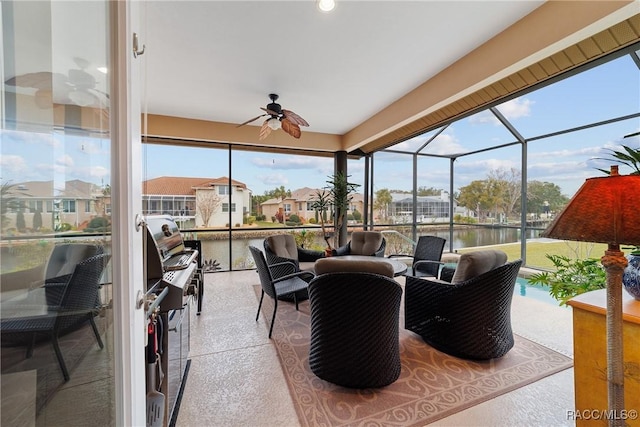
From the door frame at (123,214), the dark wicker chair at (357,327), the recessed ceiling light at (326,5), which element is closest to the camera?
the door frame at (123,214)

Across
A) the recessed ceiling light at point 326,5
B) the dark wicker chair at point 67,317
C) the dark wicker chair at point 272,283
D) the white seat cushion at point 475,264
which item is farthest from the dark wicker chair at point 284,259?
the recessed ceiling light at point 326,5

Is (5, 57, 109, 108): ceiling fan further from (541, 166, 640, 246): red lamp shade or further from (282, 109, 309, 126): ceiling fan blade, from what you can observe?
(282, 109, 309, 126): ceiling fan blade

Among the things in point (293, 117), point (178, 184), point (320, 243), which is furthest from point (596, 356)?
point (178, 184)

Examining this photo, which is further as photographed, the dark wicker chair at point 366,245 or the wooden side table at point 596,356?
the dark wicker chair at point 366,245

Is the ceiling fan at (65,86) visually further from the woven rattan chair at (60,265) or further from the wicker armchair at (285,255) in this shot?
the wicker armchair at (285,255)

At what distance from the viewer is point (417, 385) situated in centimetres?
196

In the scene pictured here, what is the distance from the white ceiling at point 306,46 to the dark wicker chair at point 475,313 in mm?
2163

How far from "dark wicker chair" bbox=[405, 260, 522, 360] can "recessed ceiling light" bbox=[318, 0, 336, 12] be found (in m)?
2.49

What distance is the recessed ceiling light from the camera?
79.6 inches

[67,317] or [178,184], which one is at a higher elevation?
[178,184]

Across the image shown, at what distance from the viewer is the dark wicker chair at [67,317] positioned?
2.14 feet

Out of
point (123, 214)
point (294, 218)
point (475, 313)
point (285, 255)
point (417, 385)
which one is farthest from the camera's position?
point (294, 218)

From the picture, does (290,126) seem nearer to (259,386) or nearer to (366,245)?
(366,245)

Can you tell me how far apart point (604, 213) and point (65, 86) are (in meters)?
1.95
